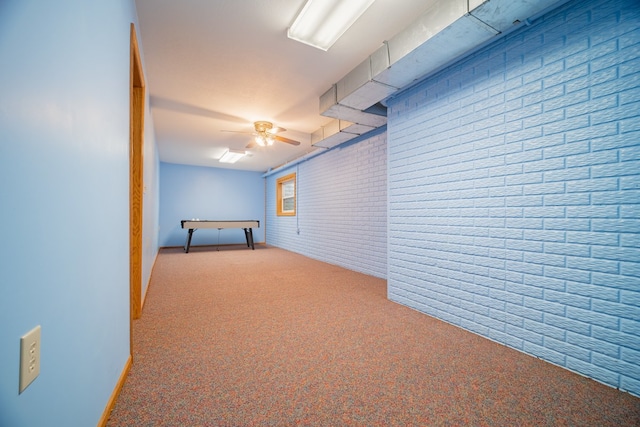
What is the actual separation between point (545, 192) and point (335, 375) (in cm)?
181

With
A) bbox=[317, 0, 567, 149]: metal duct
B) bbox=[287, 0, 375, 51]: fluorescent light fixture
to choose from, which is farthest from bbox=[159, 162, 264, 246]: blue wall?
bbox=[287, 0, 375, 51]: fluorescent light fixture

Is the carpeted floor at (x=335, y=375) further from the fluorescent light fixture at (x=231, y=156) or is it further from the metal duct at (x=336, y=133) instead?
the fluorescent light fixture at (x=231, y=156)

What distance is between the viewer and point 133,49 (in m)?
1.75

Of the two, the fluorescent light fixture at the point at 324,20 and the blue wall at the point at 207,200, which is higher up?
the fluorescent light fixture at the point at 324,20

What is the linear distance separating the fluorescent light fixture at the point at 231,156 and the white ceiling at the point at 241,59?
1326mm

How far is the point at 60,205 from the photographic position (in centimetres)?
78

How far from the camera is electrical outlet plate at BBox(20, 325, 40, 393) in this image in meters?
0.59

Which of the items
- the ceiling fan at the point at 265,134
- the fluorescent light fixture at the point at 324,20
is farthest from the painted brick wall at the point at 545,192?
the ceiling fan at the point at 265,134

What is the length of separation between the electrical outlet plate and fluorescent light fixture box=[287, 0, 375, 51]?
2.22 m

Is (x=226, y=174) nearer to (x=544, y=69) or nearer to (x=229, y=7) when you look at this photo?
(x=229, y=7)

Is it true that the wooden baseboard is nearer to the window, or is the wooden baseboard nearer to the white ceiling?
the white ceiling

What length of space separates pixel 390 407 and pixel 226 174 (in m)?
7.99

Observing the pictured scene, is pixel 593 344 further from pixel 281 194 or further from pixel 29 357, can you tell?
pixel 281 194

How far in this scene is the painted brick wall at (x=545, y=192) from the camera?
1459 mm
